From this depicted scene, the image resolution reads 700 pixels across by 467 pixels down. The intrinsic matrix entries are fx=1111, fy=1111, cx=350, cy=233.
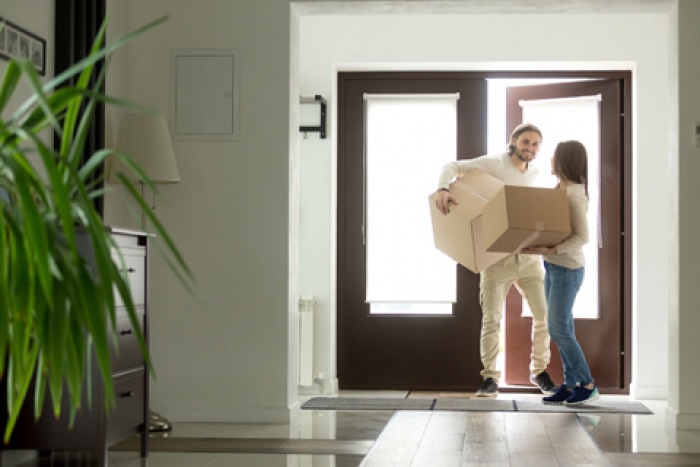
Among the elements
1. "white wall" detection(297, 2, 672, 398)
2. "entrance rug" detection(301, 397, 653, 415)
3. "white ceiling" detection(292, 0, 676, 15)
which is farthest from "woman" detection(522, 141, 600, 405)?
"white wall" detection(297, 2, 672, 398)

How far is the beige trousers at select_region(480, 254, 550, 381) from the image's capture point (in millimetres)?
5977

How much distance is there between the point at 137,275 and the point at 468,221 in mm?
2357

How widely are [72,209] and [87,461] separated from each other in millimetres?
2469

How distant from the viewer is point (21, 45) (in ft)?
13.3

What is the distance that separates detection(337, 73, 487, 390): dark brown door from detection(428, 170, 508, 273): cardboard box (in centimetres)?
88

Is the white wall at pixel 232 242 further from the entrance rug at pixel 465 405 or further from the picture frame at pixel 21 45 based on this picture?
the picture frame at pixel 21 45

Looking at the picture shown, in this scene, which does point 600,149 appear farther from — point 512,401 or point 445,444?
point 445,444

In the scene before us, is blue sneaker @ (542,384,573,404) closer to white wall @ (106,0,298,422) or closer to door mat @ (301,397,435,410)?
door mat @ (301,397,435,410)

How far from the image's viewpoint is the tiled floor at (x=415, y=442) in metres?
3.74

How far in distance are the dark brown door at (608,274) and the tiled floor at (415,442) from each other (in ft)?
4.37

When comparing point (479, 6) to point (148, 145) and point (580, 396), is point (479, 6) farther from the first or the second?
point (580, 396)

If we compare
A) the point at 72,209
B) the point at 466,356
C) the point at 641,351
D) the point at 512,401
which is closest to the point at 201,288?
the point at 512,401

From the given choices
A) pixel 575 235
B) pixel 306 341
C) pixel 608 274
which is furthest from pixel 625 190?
pixel 306 341
